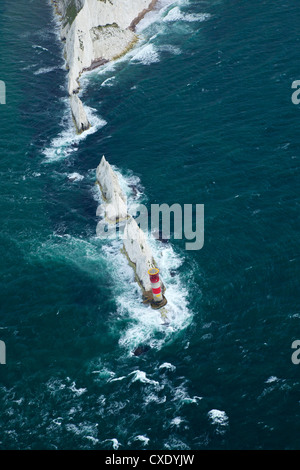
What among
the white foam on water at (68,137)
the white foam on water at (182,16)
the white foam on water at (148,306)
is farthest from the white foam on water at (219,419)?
the white foam on water at (182,16)

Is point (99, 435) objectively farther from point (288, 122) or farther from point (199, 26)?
point (199, 26)

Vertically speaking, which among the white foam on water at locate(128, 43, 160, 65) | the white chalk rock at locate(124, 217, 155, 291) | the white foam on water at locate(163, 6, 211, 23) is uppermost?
the white foam on water at locate(163, 6, 211, 23)

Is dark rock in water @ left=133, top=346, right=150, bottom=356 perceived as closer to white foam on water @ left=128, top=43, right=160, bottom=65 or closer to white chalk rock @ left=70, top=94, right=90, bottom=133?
white chalk rock @ left=70, top=94, right=90, bottom=133

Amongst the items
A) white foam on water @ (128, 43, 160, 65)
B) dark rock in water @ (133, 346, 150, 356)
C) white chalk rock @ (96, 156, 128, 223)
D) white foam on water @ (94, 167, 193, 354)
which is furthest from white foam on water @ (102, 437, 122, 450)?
white foam on water @ (128, 43, 160, 65)

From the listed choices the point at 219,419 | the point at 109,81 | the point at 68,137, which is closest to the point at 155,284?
the point at 219,419

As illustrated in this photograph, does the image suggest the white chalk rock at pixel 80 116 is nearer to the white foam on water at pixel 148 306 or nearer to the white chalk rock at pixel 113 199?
the white chalk rock at pixel 113 199

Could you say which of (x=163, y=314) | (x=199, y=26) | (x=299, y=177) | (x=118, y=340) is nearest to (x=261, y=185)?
(x=299, y=177)

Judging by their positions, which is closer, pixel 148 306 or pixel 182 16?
pixel 148 306

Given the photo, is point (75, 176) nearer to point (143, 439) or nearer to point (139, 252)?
point (139, 252)
